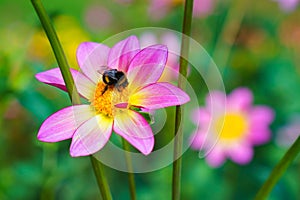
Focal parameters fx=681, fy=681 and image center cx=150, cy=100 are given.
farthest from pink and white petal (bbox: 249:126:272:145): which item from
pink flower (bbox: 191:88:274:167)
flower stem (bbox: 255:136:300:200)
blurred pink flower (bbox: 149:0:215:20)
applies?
flower stem (bbox: 255:136:300:200)

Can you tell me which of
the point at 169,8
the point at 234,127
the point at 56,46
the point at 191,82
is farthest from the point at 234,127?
the point at 56,46

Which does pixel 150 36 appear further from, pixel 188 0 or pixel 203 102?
pixel 188 0

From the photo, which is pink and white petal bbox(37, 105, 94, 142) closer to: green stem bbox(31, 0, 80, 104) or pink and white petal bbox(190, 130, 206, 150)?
green stem bbox(31, 0, 80, 104)

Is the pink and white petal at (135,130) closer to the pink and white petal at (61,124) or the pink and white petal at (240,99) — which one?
the pink and white petal at (61,124)

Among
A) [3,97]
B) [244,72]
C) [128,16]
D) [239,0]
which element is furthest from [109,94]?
[128,16]

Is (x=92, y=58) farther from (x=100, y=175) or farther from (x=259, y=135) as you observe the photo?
(x=259, y=135)

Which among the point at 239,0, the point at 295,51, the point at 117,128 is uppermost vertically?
the point at 117,128
